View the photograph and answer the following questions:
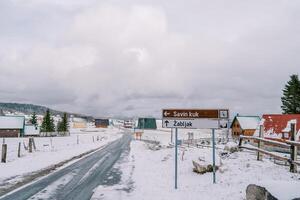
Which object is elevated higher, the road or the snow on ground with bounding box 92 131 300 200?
the snow on ground with bounding box 92 131 300 200

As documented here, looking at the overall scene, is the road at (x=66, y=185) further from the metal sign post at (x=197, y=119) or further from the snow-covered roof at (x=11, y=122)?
the snow-covered roof at (x=11, y=122)

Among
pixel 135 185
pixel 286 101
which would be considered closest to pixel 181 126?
pixel 135 185

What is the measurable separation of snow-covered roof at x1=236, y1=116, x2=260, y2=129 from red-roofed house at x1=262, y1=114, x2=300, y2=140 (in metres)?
30.3

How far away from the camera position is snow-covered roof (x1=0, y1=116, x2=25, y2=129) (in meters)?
102

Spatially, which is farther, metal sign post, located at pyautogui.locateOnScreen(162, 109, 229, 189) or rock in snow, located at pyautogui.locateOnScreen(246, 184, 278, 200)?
metal sign post, located at pyautogui.locateOnScreen(162, 109, 229, 189)

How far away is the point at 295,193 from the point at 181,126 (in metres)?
6.74

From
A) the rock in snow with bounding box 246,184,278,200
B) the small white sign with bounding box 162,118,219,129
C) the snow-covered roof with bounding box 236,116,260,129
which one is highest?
the snow-covered roof with bounding box 236,116,260,129

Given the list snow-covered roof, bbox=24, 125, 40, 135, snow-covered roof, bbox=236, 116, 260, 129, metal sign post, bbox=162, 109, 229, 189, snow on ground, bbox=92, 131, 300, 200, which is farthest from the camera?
snow-covered roof, bbox=24, 125, 40, 135

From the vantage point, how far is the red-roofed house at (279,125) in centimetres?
4293

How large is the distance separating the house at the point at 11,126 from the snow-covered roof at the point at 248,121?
67.1 meters

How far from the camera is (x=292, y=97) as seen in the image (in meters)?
63.5

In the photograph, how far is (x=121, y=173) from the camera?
19.3 metres

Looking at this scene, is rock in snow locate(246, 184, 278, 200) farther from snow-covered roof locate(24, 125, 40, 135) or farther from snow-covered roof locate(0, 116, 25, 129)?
snow-covered roof locate(24, 125, 40, 135)

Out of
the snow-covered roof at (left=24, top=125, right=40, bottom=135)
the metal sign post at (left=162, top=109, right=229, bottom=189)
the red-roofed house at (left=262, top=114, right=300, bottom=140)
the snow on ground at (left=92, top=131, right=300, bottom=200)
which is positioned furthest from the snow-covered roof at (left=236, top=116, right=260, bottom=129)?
the metal sign post at (left=162, top=109, right=229, bottom=189)
